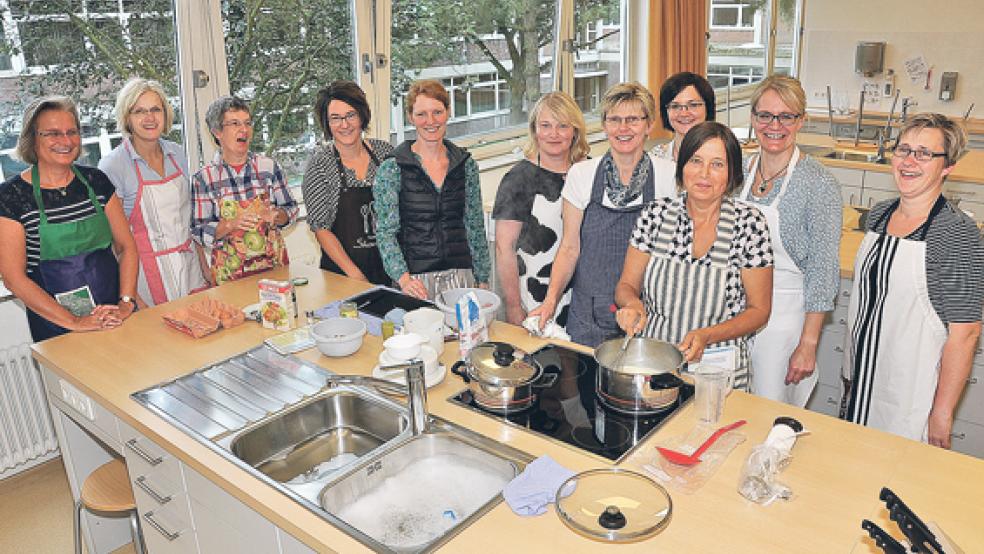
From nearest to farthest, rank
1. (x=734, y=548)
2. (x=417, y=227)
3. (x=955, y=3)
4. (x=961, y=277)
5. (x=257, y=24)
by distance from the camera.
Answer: (x=734, y=548) → (x=961, y=277) → (x=417, y=227) → (x=257, y=24) → (x=955, y=3)

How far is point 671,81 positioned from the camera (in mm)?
2949

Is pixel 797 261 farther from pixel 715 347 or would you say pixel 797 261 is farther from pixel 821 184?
pixel 715 347

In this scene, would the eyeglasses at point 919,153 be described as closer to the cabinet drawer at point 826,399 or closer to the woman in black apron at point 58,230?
the cabinet drawer at point 826,399

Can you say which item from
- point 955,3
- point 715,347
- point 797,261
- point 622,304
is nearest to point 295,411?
point 622,304

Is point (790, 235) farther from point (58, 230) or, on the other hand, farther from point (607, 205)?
point (58, 230)

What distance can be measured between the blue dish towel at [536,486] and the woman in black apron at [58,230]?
1.66 metres

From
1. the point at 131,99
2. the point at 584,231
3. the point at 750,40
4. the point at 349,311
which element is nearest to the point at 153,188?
the point at 131,99

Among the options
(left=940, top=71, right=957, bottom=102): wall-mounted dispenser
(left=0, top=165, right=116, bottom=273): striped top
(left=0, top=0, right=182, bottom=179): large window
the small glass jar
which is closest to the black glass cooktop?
the small glass jar

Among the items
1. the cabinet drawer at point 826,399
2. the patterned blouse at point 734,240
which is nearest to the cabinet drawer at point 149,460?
the patterned blouse at point 734,240

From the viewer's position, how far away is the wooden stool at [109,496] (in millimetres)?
2260

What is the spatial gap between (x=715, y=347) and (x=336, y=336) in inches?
42.7

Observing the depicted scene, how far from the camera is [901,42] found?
18.7 ft

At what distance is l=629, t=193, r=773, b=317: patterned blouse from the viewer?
2.05 metres

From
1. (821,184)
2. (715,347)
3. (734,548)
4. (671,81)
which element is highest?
(671,81)
